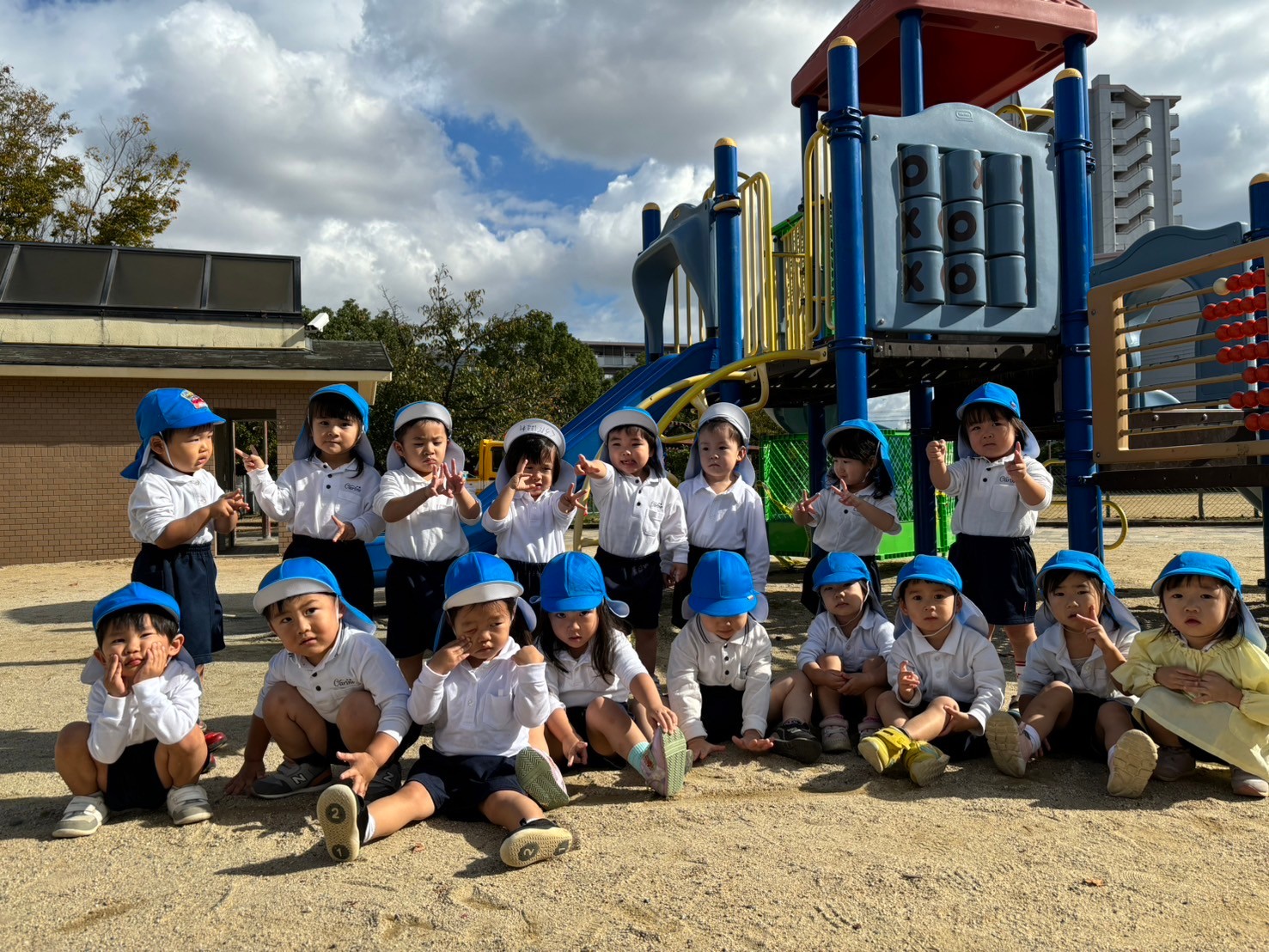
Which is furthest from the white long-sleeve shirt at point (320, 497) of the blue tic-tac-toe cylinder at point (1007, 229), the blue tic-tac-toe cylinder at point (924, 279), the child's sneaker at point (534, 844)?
the blue tic-tac-toe cylinder at point (1007, 229)

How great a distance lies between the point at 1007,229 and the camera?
22.0 ft

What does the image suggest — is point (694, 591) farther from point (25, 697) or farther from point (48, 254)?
point (48, 254)

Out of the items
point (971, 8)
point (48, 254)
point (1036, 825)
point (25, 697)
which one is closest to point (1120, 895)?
point (1036, 825)

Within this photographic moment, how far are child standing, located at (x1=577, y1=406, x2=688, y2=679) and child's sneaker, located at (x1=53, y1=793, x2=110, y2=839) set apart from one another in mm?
2302

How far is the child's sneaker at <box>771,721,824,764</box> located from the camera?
3.85 meters

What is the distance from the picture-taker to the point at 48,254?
15984mm

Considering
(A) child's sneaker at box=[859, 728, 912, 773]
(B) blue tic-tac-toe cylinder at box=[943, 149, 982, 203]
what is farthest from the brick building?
(A) child's sneaker at box=[859, 728, 912, 773]

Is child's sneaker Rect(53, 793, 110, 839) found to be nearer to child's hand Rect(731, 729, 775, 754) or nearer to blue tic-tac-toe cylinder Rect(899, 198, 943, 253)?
child's hand Rect(731, 729, 775, 754)

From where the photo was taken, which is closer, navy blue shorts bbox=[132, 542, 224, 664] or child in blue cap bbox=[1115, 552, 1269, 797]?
child in blue cap bbox=[1115, 552, 1269, 797]

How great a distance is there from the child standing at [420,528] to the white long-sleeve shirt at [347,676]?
30.2 inches

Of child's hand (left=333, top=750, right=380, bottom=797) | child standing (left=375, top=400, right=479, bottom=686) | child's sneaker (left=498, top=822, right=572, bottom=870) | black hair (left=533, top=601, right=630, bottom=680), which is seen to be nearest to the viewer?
child's sneaker (left=498, top=822, right=572, bottom=870)

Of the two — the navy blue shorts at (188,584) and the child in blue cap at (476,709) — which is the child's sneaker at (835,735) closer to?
the child in blue cap at (476,709)

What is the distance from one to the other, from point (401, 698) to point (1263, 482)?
15.2ft

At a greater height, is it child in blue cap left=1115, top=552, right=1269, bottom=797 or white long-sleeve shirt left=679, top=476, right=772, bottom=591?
Result: white long-sleeve shirt left=679, top=476, right=772, bottom=591
